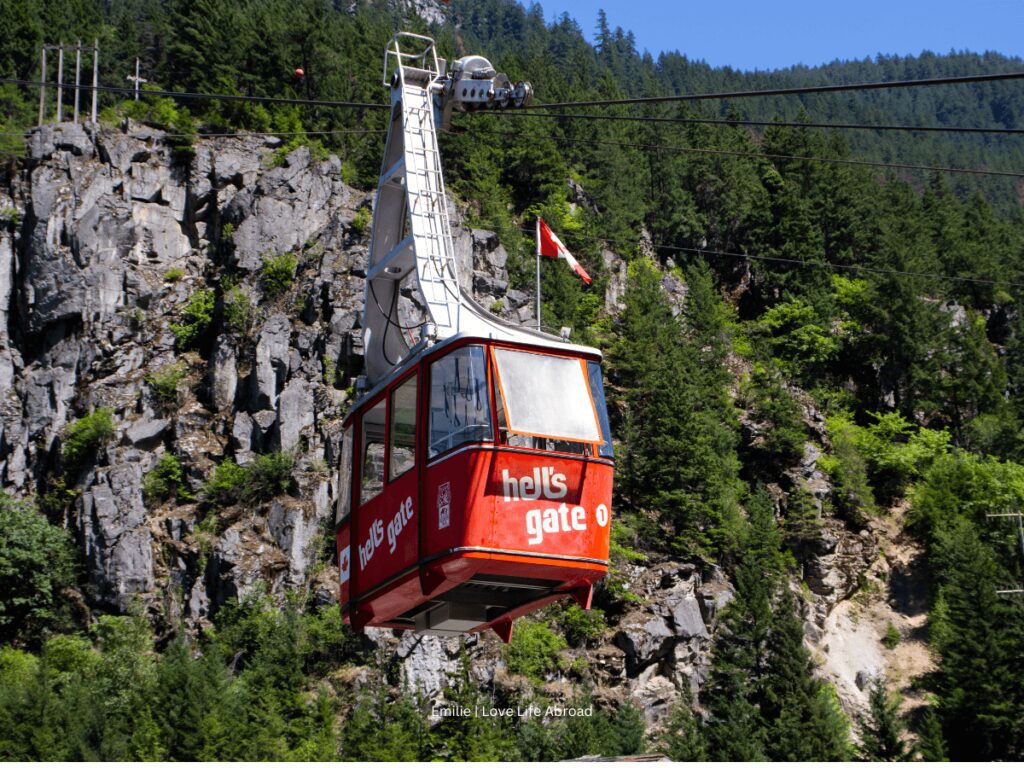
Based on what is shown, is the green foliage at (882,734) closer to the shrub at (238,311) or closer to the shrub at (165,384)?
the shrub at (238,311)

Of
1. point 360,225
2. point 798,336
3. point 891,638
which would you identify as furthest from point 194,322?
point 798,336

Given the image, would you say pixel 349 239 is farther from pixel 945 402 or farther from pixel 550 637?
pixel 945 402

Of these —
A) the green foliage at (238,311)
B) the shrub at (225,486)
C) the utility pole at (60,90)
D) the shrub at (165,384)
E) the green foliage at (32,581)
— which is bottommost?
the green foliage at (32,581)

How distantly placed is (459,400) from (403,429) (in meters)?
1.19

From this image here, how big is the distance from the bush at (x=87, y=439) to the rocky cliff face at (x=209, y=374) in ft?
1.60

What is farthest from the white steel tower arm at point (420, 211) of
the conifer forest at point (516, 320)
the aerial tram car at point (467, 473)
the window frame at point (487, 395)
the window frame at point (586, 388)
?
the conifer forest at point (516, 320)

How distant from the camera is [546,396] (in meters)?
16.1

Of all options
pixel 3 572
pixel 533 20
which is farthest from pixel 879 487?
pixel 533 20

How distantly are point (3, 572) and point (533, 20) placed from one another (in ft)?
457

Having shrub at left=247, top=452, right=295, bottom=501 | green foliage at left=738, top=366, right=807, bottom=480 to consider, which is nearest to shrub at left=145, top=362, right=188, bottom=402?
shrub at left=247, top=452, right=295, bottom=501

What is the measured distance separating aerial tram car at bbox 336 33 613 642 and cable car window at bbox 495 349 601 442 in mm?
16

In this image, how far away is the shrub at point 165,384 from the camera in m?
57.2

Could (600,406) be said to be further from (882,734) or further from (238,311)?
(238,311)

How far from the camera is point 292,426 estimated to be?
54656mm
